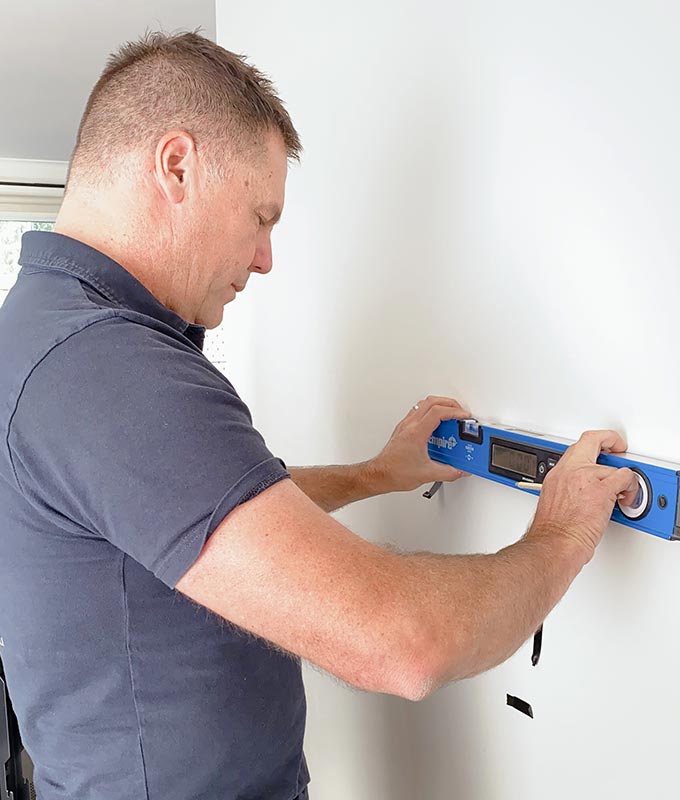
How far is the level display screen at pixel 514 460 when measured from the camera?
926mm

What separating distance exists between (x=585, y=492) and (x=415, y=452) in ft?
1.32

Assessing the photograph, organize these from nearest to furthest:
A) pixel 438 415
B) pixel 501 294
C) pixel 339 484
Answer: pixel 501 294, pixel 438 415, pixel 339 484

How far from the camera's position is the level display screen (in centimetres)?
93

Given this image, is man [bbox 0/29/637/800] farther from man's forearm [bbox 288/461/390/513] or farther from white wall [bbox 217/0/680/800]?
man's forearm [bbox 288/461/390/513]

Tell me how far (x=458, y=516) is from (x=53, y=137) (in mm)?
3367

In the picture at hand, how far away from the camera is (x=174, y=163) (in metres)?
0.91

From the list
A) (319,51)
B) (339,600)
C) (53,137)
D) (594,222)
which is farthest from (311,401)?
(53,137)

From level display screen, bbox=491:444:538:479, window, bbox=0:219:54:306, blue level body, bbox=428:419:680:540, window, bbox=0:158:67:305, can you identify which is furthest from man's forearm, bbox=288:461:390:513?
window, bbox=0:219:54:306

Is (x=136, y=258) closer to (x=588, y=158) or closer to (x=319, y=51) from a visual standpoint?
(x=588, y=158)

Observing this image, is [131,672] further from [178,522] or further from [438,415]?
[438,415]

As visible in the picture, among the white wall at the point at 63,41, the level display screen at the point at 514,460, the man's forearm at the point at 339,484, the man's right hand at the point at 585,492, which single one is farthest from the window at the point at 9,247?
the man's right hand at the point at 585,492

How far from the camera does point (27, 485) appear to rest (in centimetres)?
78

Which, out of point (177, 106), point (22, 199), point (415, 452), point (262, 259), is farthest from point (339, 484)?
point (22, 199)

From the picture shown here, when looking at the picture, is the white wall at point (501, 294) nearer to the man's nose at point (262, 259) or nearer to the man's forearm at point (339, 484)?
the man's forearm at point (339, 484)
